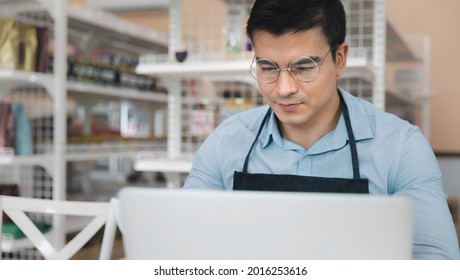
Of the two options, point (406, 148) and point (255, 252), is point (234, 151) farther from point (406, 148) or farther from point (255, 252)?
point (255, 252)

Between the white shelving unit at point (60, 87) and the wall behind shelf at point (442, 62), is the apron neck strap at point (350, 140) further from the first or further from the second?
the wall behind shelf at point (442, 62)

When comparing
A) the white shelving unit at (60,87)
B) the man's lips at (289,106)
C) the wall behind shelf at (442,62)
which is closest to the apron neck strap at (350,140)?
the man's lips at (289,106)

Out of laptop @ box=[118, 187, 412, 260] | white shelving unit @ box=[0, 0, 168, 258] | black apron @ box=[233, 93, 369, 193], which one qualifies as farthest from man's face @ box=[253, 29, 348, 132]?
white shelving unit @ box=[0, 0, 168, 258]

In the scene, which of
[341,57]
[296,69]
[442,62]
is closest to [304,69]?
[296,69]

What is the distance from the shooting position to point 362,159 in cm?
106

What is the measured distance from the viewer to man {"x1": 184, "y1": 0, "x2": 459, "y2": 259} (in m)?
0.95

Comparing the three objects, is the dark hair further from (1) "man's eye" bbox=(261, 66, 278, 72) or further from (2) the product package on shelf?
(2) the product package on shelf

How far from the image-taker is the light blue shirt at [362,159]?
893 millimetres

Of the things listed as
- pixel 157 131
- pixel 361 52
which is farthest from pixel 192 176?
pixel 157 131

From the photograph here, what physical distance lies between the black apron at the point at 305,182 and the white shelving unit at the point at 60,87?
5.65 feet

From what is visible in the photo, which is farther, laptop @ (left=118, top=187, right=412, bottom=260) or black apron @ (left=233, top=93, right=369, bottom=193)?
black apron @ (left=233, top=93, right=369, bottom=193)

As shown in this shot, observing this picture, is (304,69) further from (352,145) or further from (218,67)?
(218,67)

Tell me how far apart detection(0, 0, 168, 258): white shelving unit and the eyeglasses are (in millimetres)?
1840

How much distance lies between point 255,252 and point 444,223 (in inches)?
18.5
